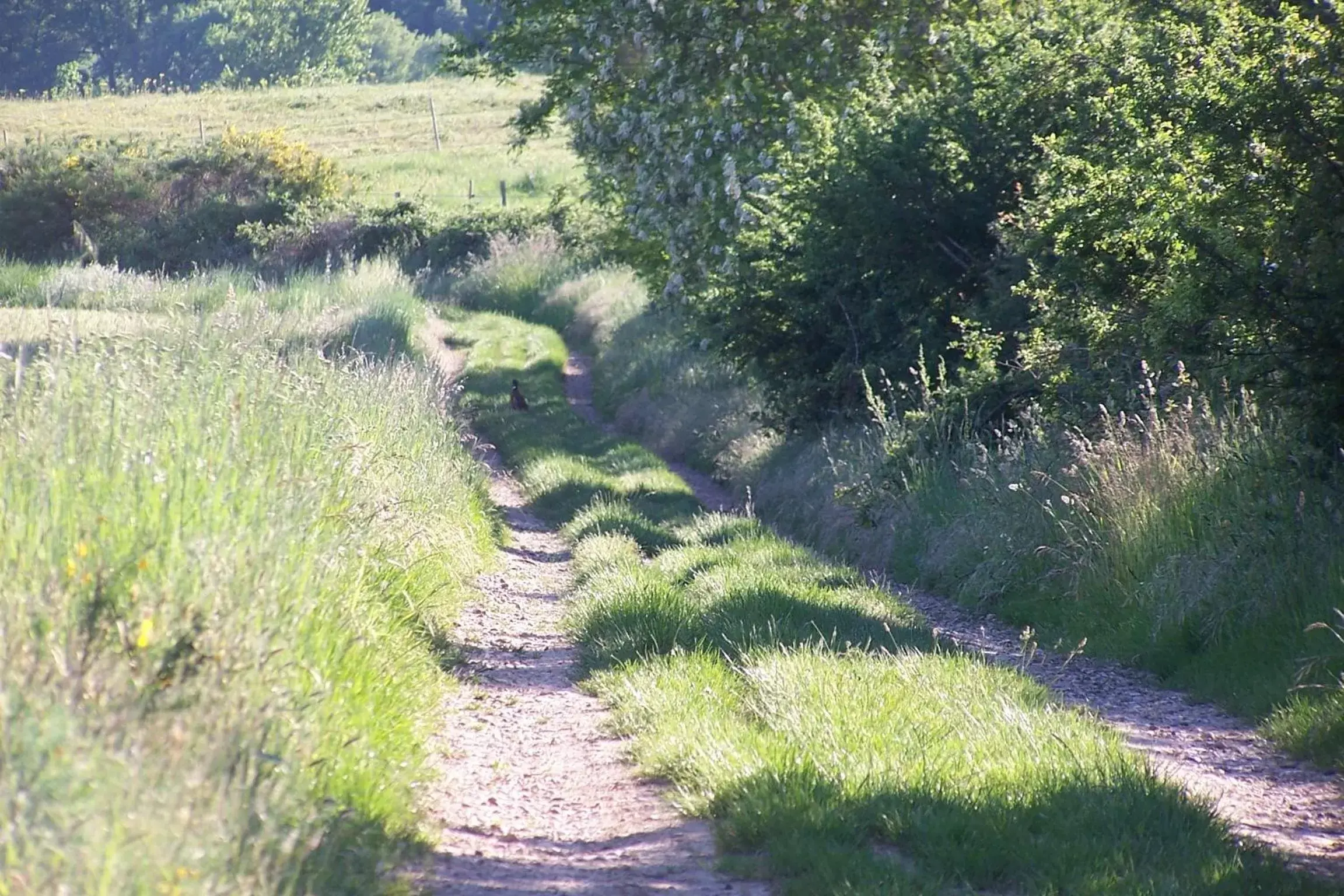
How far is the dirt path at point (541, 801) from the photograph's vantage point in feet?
15.2

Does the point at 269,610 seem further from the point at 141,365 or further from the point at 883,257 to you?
the point at 883,257

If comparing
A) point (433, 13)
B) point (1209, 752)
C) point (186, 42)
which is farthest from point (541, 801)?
point (433, 13)

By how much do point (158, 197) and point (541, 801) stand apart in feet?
132

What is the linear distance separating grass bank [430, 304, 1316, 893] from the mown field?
36971 mm

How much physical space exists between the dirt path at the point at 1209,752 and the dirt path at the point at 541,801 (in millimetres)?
2119

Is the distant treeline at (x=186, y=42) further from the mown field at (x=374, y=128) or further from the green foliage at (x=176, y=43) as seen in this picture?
the mown field at (x=374, y=128)

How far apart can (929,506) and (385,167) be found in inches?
1815

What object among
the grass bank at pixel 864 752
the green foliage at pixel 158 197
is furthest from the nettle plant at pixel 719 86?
the green foliage at pixel 158 197

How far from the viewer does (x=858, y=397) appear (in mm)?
15242

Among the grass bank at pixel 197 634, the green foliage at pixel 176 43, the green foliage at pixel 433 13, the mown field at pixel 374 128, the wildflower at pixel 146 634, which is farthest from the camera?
the green foliage at pixel 433 13

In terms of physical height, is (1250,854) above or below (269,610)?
below

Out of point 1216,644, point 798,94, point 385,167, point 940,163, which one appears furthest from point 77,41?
point 1216,644

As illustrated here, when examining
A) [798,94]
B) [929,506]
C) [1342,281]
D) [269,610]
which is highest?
[798,94]

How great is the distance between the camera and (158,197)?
137 feet
